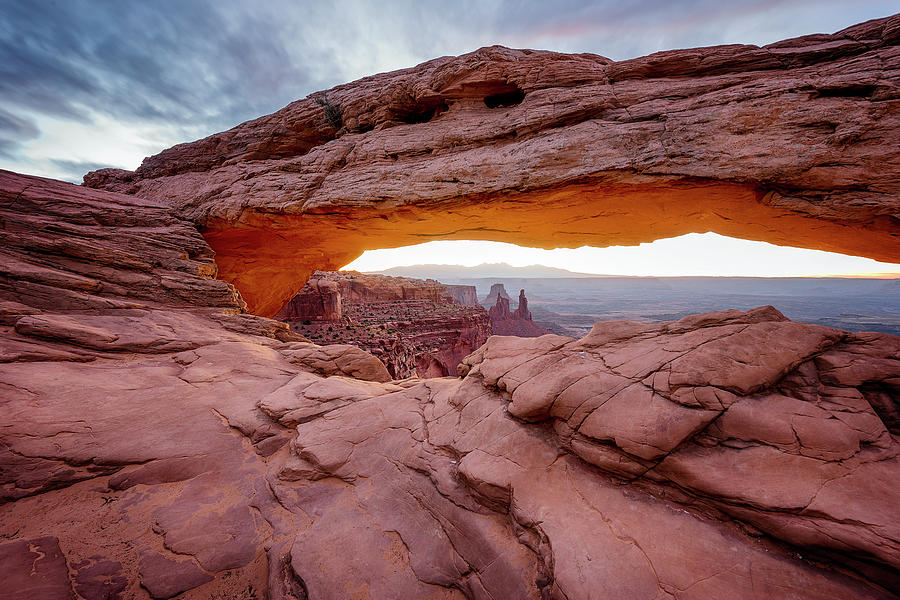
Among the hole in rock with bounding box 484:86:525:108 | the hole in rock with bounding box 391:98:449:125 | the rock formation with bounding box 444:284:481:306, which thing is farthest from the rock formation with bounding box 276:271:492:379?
the rock formation with bounding box 444:284:481:306

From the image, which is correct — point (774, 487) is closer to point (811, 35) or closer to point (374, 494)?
point (374, 494)

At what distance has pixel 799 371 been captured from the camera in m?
3.75

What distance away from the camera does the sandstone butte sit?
9.82 ft

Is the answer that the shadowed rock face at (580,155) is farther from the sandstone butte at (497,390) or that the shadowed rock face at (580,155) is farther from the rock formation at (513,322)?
the rock formation at (513,322)

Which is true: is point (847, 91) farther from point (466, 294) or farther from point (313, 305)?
point (466, 294)

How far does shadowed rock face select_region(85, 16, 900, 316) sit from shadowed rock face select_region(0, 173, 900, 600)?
11.1ft

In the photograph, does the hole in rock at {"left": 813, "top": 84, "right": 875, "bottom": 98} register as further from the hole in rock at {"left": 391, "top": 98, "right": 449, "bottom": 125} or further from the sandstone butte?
the hole in rock at {"left": 391, "top": 98, "right": 449, "bottom": 125}

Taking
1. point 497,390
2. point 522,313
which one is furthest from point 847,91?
point 522,313

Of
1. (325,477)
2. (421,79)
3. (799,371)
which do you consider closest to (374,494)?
A: (325,477)

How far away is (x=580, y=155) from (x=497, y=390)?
19.4 ft

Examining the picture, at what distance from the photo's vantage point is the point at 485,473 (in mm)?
3898

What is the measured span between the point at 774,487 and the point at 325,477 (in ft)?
18.1

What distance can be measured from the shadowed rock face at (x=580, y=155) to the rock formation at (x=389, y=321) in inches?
507

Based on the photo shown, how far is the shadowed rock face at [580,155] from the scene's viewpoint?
566 cm
